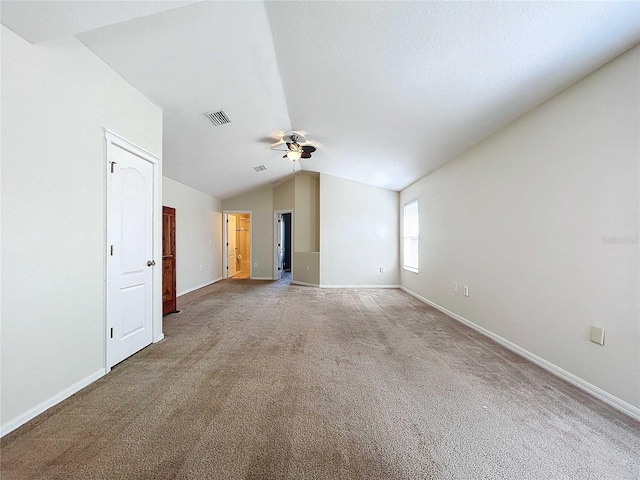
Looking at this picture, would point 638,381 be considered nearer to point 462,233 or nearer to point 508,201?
point 508,201

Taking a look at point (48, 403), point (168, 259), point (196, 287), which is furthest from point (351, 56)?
point (196, 287)

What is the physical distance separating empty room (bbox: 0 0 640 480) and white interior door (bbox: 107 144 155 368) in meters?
0.02

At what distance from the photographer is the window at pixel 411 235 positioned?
224 inches

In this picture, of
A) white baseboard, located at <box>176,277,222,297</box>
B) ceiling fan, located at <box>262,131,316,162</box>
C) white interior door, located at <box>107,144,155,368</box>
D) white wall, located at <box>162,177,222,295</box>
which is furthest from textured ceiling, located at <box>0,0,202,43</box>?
white baseboard, located at <box>176,277,222,297</box>

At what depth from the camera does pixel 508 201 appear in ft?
9.31

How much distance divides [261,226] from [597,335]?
24.0 ft

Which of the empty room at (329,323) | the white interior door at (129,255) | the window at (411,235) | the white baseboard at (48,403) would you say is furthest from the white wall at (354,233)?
the white baseboard at (48,403)

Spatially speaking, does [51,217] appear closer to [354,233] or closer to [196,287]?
[196,287]

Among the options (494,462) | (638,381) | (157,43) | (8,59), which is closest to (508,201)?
(638,381)

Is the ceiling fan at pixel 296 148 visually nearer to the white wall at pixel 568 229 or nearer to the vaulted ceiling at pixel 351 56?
the vaulted ceiling at pixel 351 56

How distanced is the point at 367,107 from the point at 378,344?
264cm

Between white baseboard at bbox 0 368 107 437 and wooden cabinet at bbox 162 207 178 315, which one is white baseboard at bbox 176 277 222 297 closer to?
wooden cabinet at bbox 162 207 178 315

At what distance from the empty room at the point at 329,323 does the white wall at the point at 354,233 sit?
2.92 meters

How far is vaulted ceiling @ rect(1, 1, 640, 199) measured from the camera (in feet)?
5.40
